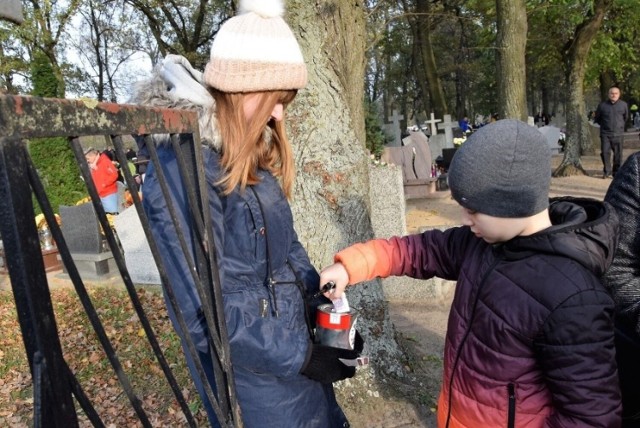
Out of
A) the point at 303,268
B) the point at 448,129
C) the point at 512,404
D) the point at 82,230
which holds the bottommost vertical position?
the point at 82,230

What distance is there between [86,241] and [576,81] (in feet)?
37.9

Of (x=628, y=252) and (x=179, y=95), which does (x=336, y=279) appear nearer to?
(x=179, y=95)

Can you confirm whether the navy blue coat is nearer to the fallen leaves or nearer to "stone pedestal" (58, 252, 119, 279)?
the fallen leaves

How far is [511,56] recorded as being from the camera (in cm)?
766

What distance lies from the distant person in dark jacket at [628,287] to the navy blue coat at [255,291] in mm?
1069

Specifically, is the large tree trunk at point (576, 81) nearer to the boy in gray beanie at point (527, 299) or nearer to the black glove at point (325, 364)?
the boy in gray beanie at point (527, 299)

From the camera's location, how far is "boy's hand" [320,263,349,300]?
1.79 meters

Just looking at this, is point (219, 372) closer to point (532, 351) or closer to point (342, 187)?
point (532, 351)

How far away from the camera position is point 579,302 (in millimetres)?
1358

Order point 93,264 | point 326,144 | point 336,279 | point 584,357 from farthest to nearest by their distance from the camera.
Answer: point 93,264, point 326,144, point 336,279, point 584,357

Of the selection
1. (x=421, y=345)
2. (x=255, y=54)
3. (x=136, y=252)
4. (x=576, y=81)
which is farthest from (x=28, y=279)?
(x=576, y=81)

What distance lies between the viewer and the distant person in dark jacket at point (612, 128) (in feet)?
37.6

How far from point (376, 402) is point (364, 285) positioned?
0.64 meters

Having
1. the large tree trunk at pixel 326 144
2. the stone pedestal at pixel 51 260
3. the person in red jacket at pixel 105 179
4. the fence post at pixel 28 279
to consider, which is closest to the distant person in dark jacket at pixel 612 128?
the person in red jacket at pixel 105 179
